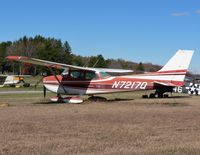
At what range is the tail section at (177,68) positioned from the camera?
2336 cm

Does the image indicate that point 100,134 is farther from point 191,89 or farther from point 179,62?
point 191,89

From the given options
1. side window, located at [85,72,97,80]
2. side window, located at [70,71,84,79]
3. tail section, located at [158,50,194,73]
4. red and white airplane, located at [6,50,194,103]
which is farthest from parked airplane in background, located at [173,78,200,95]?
side window, located at [70,71,84,79]

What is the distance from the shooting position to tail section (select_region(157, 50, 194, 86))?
2336cm

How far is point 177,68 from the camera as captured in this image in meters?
23.6

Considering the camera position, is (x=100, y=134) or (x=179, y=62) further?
(x=179, y=62)

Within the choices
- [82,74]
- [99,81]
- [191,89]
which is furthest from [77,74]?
[191,89]

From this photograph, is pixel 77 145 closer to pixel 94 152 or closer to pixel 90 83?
pixel 94 152

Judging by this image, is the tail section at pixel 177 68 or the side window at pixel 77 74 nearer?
the side window at pixel 77 74

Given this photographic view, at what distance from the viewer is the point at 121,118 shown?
42.7ft

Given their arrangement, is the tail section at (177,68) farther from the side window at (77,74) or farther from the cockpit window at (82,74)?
the side window at (77,74)

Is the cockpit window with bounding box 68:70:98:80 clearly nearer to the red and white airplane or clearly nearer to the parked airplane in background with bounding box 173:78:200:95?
the red and white airplane

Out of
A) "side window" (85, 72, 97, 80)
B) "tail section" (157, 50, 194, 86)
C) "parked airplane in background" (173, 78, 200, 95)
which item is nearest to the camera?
"side window" (85, 72, 97, 80)

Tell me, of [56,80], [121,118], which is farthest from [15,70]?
[121,118]

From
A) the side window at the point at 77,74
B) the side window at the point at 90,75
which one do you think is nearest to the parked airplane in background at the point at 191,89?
the side window at the point at 90,75
